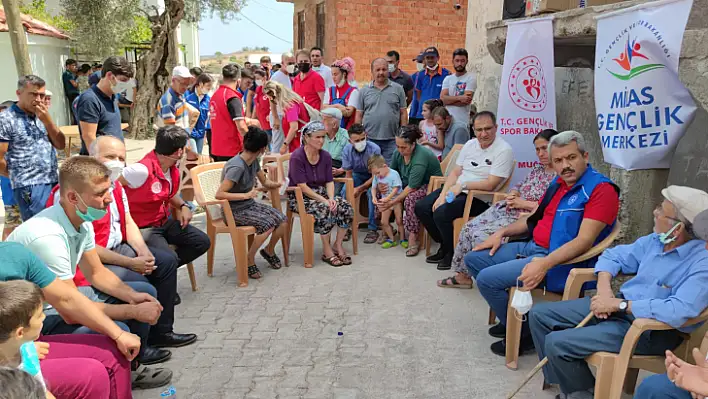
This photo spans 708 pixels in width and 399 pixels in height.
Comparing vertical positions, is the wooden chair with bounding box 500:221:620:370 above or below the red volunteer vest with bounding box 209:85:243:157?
below

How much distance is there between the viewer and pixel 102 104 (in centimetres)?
464

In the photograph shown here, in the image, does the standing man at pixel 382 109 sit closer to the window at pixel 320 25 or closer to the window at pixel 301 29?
the window at pixel 320 25

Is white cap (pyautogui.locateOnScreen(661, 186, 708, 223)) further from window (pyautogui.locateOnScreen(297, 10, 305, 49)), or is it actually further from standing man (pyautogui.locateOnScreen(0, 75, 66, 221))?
window (pyautogui.locateOnScreen(297, 10, 305, 49))

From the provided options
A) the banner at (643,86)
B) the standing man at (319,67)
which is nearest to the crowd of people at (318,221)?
the banner at (643,86)

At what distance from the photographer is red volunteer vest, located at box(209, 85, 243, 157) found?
6.29 m

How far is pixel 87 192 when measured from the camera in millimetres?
2680

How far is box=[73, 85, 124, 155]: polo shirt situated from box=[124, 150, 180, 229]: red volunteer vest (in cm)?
84

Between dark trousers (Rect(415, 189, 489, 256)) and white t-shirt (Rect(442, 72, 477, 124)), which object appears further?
white t-shirt (Rect(442, 72, 477, 124))

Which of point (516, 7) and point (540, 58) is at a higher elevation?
point (516, 7)

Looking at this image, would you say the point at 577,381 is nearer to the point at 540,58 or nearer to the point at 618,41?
the point at 618,41

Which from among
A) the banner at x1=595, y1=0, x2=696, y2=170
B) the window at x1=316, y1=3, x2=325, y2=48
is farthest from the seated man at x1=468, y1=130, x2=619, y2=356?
the window at x1=316, y1=3, x2=325, y2=48

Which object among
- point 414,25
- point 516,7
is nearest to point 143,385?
point 516,7

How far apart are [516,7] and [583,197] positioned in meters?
3.48

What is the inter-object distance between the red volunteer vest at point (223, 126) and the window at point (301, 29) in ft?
31.4
